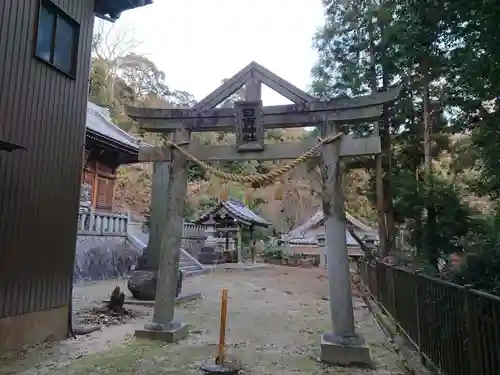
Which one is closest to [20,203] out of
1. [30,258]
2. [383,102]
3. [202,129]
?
[30,258]

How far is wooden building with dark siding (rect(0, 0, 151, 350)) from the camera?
5.67 m

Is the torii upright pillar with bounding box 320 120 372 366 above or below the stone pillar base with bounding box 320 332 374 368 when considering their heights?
above

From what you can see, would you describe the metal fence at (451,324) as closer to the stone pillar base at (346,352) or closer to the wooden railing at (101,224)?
the stone pillar base at (346,352)

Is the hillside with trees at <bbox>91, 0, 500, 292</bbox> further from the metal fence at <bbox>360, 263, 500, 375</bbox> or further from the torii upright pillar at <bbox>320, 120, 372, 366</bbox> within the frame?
the torii upright pillar at <bbox>320, 120, 372, 366</bbox>

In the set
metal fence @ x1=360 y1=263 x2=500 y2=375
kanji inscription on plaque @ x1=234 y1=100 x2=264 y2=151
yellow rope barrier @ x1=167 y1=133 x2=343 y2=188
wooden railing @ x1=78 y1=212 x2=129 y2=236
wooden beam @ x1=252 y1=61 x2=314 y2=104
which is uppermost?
wooden beam @ x1=252 y1=61 x2=314 y2=104

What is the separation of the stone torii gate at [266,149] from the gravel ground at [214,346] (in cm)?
42

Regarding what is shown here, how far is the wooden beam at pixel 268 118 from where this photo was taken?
6.00 m

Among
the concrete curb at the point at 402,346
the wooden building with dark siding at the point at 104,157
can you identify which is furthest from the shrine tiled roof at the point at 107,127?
the concrete curb at the point at 402,346

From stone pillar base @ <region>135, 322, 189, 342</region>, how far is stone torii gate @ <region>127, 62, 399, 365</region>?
1 cm

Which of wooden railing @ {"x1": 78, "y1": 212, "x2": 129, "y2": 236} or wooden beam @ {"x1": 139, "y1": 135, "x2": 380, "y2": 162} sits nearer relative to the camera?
wooden beam @ {"x1": 139, "y1": 135, "x2": 380, "y2": 162}

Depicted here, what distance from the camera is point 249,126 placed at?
6418 mm

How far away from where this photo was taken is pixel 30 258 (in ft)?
19.8

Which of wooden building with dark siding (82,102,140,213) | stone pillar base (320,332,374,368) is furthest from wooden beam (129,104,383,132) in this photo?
wooden building with dark siding (82,102,140,213)

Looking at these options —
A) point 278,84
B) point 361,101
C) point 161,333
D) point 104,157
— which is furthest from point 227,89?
A: point 104,157
